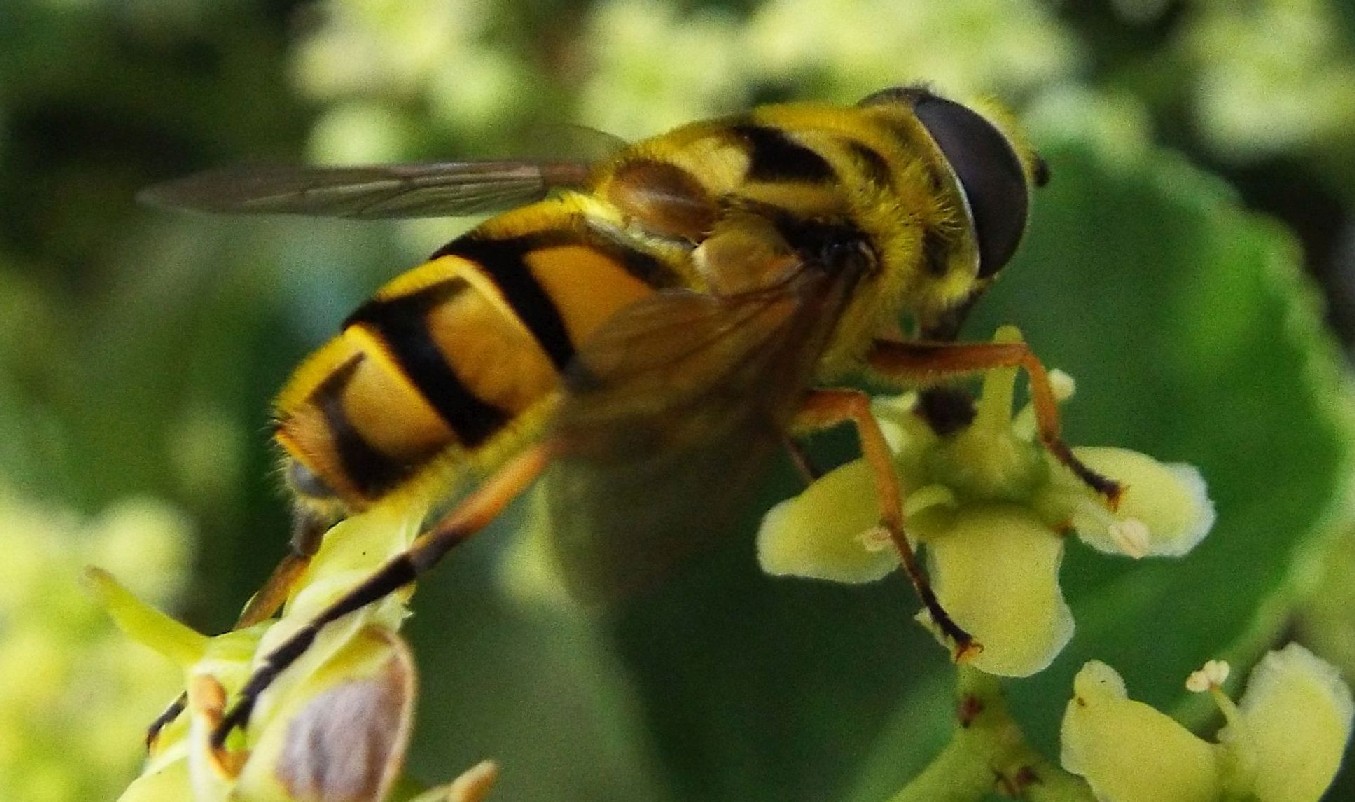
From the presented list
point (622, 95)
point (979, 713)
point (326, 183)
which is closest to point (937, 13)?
point (622, 95)

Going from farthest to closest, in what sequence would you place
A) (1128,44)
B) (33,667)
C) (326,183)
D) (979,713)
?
1. (1128,44)
2. (33,667)
3. (326,183)
4. (979,713)

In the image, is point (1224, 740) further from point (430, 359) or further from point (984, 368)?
point (430, 359)

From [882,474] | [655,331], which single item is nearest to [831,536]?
[882,474]

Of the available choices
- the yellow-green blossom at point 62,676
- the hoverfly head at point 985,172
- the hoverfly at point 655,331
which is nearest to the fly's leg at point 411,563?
the hoverfly at point 655,331

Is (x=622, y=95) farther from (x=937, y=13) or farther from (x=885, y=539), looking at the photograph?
(x=885, y=539)

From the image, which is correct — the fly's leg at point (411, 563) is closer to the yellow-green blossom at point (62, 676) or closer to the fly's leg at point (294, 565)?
the fly's leg at point (294, 565)

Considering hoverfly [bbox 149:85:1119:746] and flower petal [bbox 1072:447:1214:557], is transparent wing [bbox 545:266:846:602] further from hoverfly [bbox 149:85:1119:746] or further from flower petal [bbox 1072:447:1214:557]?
flower petal [bbox 1072:447:1214:557]

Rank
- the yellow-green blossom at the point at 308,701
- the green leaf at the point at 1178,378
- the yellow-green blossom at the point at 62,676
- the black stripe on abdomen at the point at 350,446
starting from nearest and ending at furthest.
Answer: the yellow-green blossom at the point at 308,701 → the black stripe on abdomen at the point at 350,446 → the green leaf at the point at 1178,378 → the yellow-green blossom at the point at 62,676
